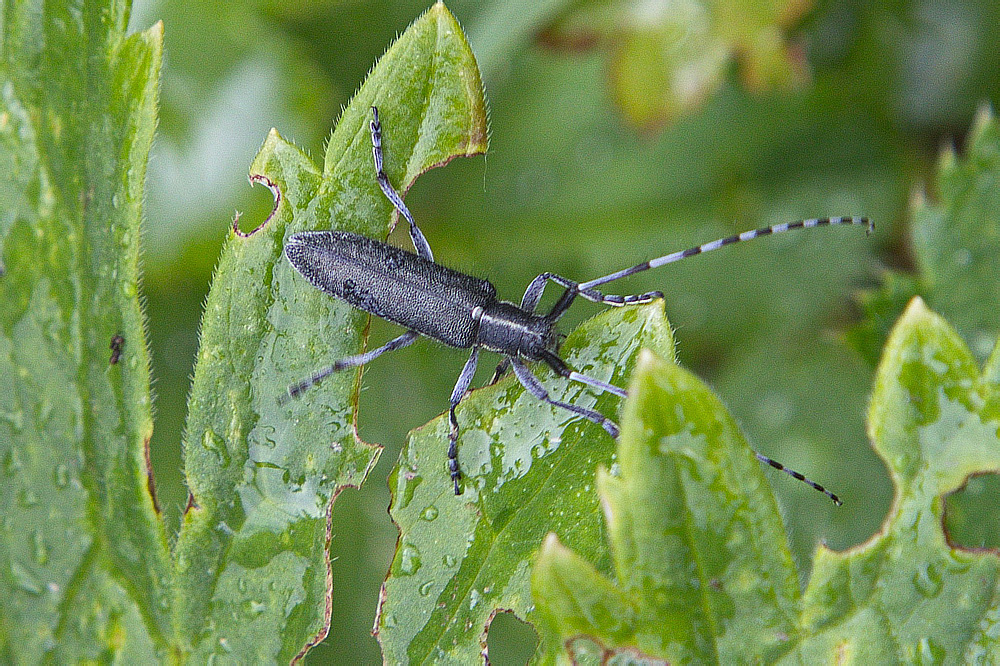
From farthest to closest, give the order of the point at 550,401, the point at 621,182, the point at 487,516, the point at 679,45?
the point at 621,182 → the point at 679,45 → the point at 550,401 → the point at 487,516

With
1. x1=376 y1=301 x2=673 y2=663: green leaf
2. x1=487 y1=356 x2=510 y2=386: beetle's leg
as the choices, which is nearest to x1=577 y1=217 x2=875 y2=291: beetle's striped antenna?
x1=487 y1=356 x2=510 y2=386: beetle's leg

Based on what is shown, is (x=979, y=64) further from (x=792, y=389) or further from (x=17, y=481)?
(x=17, y=481)

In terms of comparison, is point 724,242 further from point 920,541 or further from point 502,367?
point 920,541

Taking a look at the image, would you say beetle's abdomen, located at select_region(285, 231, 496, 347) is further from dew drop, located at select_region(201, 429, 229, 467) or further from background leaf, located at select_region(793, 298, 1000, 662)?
background leaf, located at select_region(793, 298, 1000, 662)

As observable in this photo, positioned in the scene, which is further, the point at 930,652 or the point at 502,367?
the point at 502,367

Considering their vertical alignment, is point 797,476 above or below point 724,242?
below

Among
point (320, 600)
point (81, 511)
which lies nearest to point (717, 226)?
point (320, 600)

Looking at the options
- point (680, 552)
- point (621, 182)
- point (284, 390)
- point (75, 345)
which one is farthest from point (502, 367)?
point (621, 182)

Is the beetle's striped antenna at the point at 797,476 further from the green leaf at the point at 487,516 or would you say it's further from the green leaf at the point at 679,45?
the green leaf at the point at 679,45
